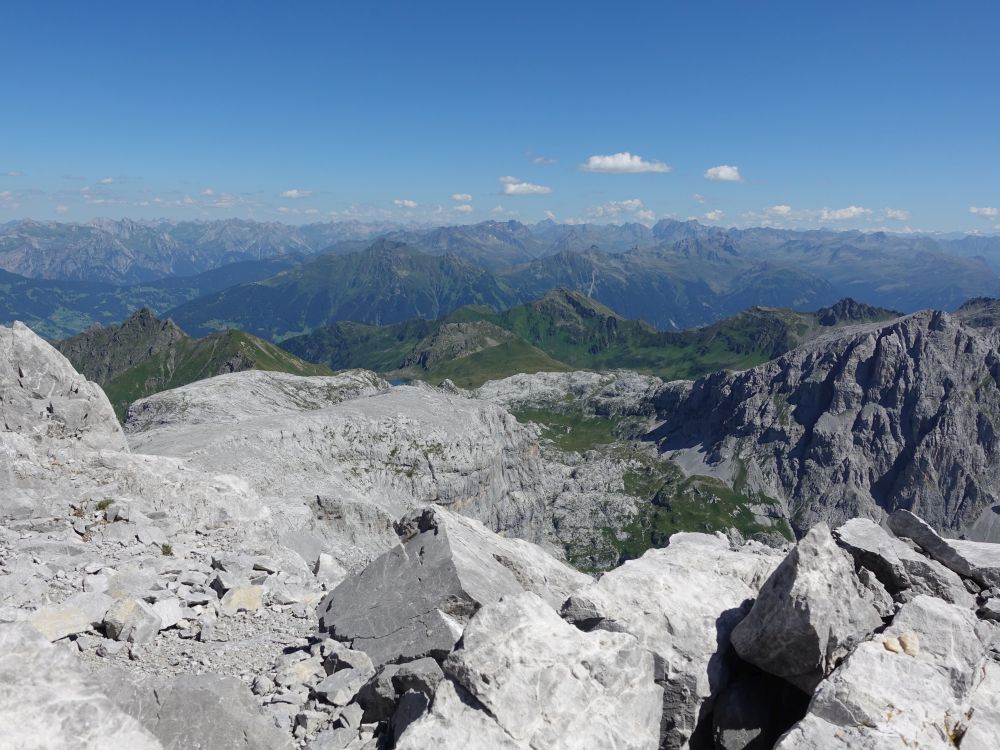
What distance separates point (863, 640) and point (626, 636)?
213 inches

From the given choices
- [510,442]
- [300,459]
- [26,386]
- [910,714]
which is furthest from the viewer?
[510,442]

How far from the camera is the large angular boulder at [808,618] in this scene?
1381 cm

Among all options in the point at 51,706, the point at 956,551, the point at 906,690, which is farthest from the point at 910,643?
the point at 51,706

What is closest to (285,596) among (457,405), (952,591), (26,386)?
(952,591)

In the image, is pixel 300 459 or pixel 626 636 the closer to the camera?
pixel 626 636

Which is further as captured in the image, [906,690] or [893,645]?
[893,645]

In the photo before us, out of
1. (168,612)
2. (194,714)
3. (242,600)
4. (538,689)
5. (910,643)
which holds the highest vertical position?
(910,643)

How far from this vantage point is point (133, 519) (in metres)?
27.0

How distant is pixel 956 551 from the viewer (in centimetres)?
1789

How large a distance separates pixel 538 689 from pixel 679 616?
20.9 ft

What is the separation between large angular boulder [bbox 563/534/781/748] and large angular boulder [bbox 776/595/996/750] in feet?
10.5

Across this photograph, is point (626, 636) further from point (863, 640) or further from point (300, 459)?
point (300, 459)

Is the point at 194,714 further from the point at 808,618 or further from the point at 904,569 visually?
the point at 904,569

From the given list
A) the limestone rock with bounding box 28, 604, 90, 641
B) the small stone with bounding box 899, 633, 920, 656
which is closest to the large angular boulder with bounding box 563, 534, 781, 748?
the small stone with bounding box 899, 633, 920, 656
